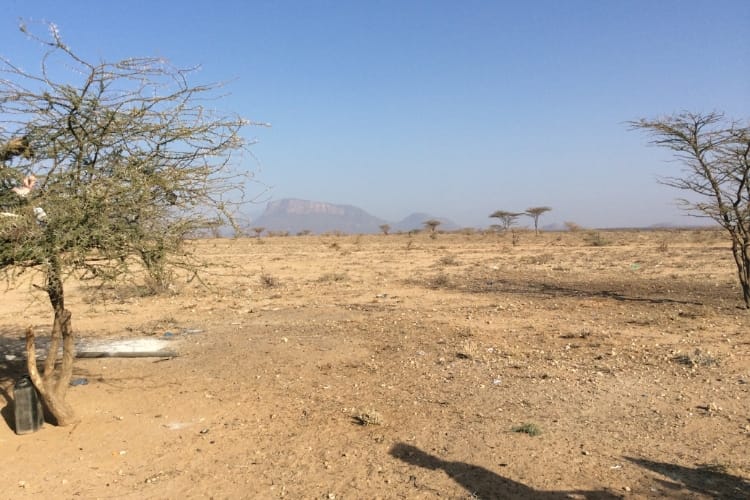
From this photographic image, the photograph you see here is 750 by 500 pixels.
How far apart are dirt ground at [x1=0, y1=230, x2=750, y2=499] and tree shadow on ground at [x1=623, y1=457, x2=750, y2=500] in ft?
0.05

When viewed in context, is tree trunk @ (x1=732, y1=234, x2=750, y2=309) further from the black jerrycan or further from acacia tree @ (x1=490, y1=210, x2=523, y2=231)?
acacia tree @ (x1=490, y1=210, x2=523, y2=231)

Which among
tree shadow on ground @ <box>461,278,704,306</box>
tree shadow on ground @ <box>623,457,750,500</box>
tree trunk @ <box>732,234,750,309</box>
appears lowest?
tree shadow on ground @ <box>623,457,750,500</box>

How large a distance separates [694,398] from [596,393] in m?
0.92

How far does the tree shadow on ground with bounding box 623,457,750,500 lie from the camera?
12.1ft

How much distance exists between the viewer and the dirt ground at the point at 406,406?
410cm

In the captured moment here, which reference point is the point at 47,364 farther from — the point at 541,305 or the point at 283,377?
the point at 541,305

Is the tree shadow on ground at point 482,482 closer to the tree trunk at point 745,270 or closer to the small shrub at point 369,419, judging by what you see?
the small shrub at point 369,419

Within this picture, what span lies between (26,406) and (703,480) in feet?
18.7

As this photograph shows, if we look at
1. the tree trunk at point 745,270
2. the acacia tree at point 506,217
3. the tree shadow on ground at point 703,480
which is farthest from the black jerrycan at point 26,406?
the acacia tree at point 506,217

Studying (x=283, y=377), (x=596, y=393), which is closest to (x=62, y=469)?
(x=283, y=377)

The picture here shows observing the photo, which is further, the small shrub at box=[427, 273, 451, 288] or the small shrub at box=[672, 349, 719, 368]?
the small shrub at box=[427, 273, 451, 288]

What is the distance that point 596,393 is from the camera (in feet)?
18.7

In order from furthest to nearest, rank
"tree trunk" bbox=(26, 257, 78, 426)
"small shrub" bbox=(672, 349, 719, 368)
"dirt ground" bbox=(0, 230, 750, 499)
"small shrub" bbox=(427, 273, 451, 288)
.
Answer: "small shrub" bbox=(427, 273, 451, 288) → "small shrub" bbox=(672, 349, 719, 368) → "tree trunk" bbox=(26, 257, 78, 426) → "dirt ground" bbox=(0, 230, 750, 499)

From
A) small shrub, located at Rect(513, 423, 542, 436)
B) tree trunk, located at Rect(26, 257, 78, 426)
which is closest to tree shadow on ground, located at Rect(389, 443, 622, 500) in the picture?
small shrub, located at Rect(513, 423, 542, 436)
